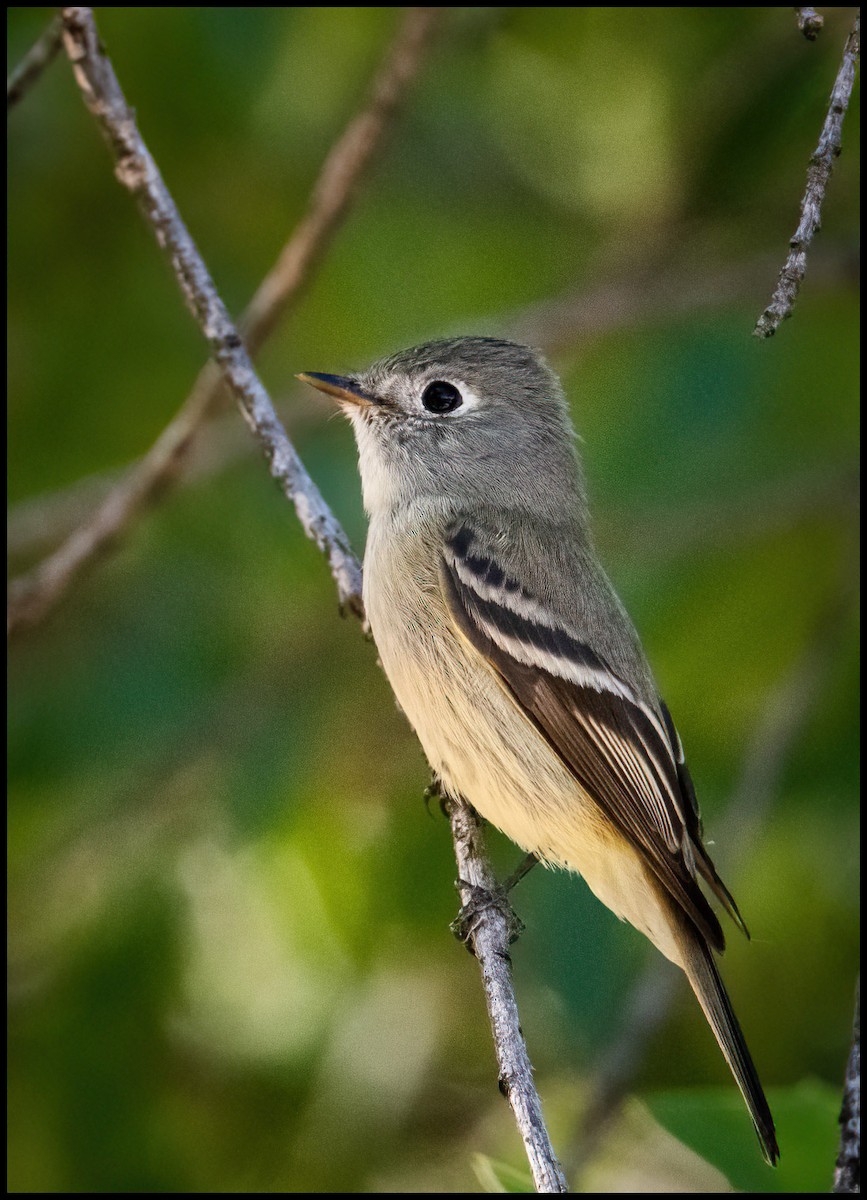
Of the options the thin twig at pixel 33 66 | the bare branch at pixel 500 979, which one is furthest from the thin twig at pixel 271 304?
the bare branch at pixel 500 979

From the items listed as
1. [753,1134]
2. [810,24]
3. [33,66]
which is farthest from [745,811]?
[33,66]

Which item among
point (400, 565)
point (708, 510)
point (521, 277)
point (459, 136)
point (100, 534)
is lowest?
point (400, 565)

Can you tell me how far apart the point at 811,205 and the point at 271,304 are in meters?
1.99

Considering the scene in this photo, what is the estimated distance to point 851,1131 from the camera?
7.89 ft

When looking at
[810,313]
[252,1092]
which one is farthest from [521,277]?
[252,1092]

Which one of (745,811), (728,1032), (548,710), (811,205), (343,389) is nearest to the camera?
(811,205)

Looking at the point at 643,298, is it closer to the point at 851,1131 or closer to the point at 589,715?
the point at 589,715

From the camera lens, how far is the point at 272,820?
3695 mm

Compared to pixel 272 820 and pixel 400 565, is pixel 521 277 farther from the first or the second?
pixel 272 820

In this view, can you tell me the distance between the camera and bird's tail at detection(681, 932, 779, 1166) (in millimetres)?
2732

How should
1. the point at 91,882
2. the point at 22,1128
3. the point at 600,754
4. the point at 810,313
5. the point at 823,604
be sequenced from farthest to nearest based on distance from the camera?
the point at 810,313, the point at 823,604, the point at 91,882, the point at 22,1128, the point at 600,754

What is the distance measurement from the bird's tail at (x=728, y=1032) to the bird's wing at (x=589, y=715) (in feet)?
0.28

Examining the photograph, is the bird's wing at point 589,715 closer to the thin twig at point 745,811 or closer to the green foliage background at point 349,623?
the thin twig at point 745,811

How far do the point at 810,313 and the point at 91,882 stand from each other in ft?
9.78
